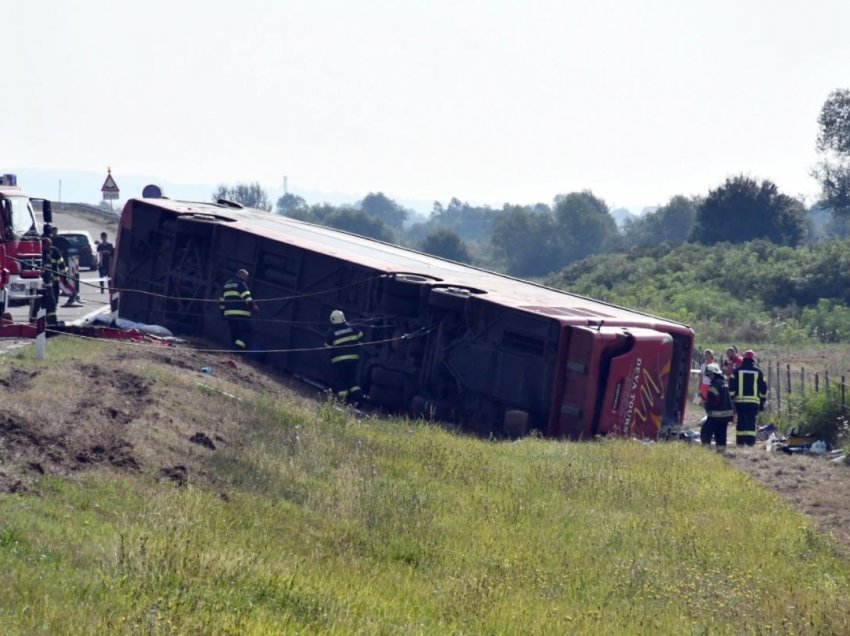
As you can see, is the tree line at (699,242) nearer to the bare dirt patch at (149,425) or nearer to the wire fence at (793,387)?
the wire fence at (793,387)

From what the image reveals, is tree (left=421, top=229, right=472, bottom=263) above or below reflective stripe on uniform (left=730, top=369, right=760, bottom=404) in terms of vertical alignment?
below

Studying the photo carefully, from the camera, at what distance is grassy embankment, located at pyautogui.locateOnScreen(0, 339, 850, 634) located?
6848 millimetres

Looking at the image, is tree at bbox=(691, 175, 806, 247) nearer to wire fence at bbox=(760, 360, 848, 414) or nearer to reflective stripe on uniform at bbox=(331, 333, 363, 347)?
wire fence at bbox=(760, 360, 848, 414)

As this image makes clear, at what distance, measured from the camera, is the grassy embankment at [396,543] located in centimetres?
685

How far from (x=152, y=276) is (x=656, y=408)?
29.0 ft

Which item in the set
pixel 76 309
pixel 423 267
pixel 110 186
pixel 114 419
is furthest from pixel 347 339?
pixel 110 186

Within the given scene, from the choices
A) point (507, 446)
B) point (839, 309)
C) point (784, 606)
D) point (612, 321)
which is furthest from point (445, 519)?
point (839, 309)

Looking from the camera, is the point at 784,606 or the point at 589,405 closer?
the point at 784,606

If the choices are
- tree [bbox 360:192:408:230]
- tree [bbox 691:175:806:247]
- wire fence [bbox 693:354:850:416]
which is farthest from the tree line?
tree [bbox 360:192:408:230]

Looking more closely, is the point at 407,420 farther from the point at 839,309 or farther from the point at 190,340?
the point at 839,309

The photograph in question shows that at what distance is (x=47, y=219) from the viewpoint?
60.3 ft

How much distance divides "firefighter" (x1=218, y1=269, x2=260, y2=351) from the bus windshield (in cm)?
365

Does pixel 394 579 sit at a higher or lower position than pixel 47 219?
lower

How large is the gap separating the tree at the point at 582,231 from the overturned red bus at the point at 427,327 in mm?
96515
